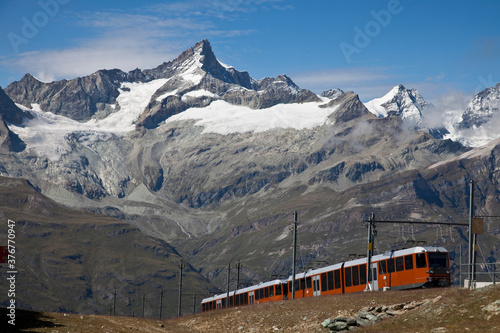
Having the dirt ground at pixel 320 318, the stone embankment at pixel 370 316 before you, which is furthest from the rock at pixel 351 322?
the dirt ground at pixel 320 318

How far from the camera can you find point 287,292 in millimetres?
100562

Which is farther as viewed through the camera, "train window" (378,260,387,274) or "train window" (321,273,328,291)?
"train window" (321,273,328,291)

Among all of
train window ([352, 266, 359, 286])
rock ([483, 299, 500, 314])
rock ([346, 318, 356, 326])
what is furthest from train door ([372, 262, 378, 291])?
rock ([483, 299, 500, 314])

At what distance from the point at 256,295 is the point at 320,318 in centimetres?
5592

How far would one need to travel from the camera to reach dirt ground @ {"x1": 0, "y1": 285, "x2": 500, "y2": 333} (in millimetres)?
42969

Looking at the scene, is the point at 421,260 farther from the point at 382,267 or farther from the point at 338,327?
the point at 338,327

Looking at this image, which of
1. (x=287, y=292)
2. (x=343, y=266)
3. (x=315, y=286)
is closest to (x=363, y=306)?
(x=343, y=266)

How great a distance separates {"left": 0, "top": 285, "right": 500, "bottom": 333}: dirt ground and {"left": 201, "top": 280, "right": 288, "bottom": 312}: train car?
30.4 metres

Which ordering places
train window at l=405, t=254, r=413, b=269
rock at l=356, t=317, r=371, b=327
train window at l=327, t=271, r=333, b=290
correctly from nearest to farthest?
rock at l=356, t=317, r=371, b=327 < train window at l=405, t=254, r=413, b=269 < train window at l=327, t=271, r=333, b=290

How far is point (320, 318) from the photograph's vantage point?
53750 millimetres

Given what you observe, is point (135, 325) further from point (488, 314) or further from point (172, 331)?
point (488, 314)

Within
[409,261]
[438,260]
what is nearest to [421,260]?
[409,261]

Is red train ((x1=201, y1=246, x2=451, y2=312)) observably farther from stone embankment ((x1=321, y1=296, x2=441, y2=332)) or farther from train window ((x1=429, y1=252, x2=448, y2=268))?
stone embankment ((x1=321, y1=296, x2=441, y2=332))

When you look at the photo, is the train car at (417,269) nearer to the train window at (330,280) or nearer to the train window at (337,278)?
the train window at (337,278)
